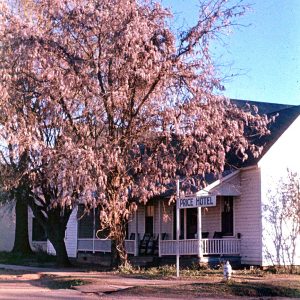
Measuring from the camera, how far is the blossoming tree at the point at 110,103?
1939 cm

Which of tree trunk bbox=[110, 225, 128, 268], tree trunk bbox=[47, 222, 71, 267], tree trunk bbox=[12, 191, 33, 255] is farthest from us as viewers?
tree trunk bbox=[12, 191, 33, 255]

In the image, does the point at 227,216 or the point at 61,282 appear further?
the point at 227,216

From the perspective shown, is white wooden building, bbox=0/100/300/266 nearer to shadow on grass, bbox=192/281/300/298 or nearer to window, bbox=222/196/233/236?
window, bbox=222/196/233/236

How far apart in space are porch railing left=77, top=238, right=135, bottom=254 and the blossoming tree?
23.7ft

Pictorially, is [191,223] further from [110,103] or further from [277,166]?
[110,103]

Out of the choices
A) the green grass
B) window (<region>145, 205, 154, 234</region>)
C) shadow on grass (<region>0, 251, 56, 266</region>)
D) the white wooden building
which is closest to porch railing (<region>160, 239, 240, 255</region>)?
the white wooden building

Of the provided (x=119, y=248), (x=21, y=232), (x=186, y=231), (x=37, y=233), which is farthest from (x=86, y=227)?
(x=119, y=248)

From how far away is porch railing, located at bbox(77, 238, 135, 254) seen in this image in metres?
29.3

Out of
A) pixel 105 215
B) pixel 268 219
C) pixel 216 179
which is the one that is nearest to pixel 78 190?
pixel 105 215

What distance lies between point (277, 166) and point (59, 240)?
10218 millimetres

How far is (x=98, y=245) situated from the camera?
1238 inches

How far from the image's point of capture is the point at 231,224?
26250 millimetres

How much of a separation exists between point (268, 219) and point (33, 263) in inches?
488

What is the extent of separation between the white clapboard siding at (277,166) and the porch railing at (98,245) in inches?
285
